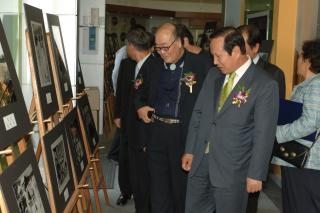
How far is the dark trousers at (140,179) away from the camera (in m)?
4.04

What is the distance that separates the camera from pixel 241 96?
274 centimetres

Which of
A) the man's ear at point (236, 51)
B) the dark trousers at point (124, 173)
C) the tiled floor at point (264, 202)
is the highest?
the man's ear at point (236, 51)

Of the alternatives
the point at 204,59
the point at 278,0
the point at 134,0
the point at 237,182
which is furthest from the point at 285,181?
the point at 134,0

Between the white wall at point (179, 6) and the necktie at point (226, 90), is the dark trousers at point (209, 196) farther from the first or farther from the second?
the white wall at point (179, 6)


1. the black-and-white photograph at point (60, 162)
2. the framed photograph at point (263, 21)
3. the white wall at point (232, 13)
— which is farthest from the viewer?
the white wall at point (232, 13)

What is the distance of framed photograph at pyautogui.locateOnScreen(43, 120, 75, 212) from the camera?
229 centimetres

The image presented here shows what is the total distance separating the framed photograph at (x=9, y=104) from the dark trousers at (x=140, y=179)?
2064mm

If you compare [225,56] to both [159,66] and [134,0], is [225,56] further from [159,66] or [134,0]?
[134,0]

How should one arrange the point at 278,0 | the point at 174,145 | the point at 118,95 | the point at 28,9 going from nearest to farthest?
the point at 28,9 → the point at 174,145 → the point at 118,95 → the point at 278,0

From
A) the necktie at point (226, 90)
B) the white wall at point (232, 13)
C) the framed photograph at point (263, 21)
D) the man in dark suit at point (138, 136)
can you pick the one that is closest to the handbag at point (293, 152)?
the necktie at point (226, 90)

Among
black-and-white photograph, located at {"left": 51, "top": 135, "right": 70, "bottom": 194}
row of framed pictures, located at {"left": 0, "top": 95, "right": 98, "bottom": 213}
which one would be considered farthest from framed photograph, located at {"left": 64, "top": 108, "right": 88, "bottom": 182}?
black-and-white photograph, located at {"left": 51, "top": 135, "right": 70, "bottom": 194}

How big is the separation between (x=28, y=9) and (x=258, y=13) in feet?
15.2

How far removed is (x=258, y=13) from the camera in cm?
648

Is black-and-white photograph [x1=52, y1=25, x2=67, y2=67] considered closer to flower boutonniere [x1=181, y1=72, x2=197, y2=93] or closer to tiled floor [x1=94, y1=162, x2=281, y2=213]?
flower boutonniere [x1=181, y1=72, x2=197, y2=93]
